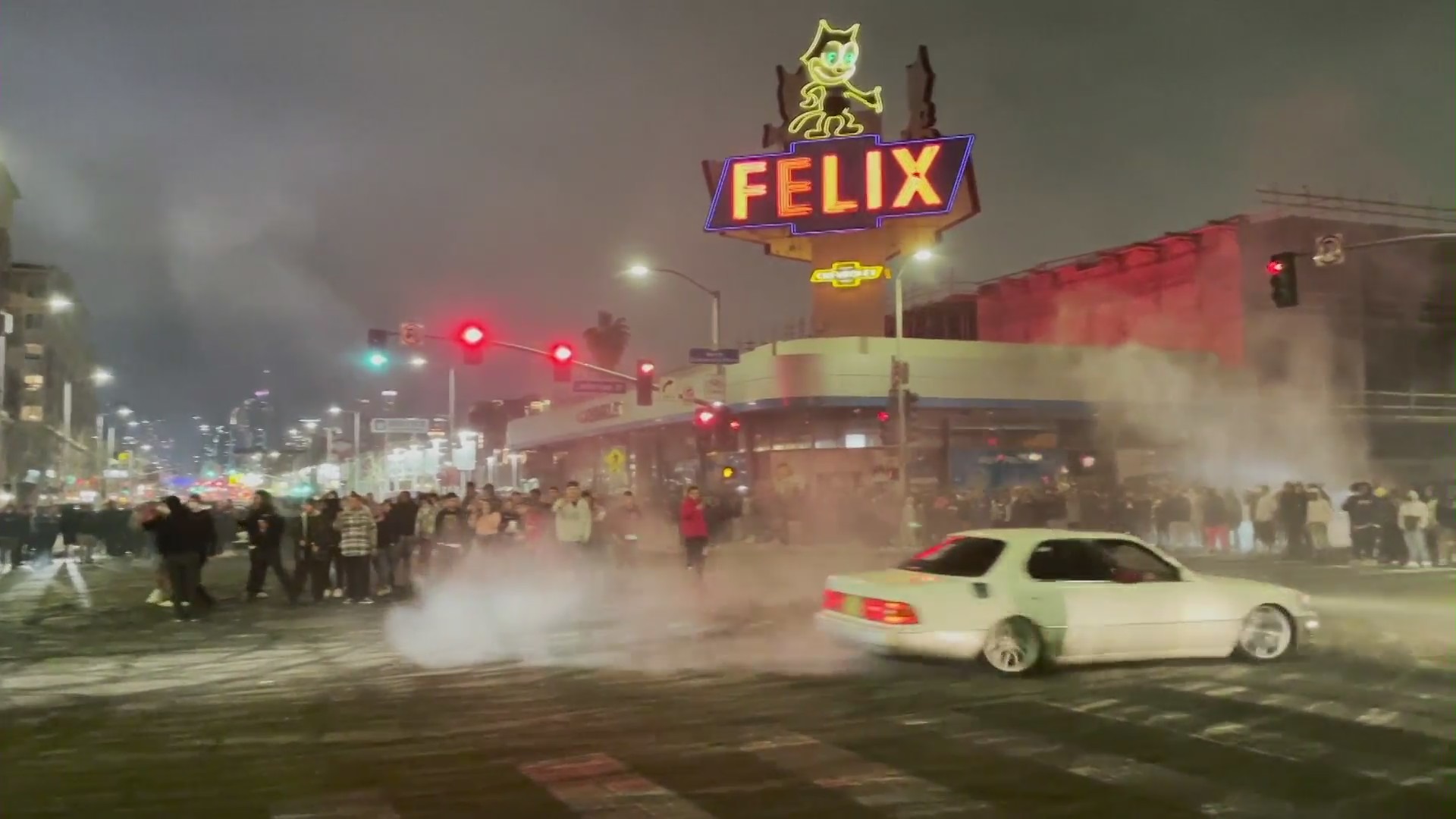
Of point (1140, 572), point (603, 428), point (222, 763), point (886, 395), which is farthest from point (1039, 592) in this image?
point (603, 428)

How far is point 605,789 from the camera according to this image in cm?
620

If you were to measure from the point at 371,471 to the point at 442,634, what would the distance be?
67.2 metres

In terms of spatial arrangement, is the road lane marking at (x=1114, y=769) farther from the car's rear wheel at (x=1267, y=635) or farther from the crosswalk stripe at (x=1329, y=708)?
the car's rear wheel at (x=1267, y=635)

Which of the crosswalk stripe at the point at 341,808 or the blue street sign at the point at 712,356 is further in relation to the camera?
the blue street sign at the point at 712,356

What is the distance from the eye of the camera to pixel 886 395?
33969 millimetres

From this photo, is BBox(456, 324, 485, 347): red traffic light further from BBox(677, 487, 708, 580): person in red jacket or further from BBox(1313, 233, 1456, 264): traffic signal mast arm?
BBox(1313, 233, 1456, 264): traffic signal mast arm

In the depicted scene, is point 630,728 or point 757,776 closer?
point 757,776

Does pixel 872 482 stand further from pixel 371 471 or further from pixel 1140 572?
pixel 371 471

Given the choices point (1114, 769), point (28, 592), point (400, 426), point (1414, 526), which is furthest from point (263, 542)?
point (400, 426)

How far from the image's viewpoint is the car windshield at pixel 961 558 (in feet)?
31.8

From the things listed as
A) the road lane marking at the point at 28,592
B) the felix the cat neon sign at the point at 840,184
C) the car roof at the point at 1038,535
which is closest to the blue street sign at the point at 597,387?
the road lane marking at the point at 28,592

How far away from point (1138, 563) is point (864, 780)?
467 centimetres

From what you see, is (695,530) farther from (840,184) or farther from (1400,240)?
(840,184)

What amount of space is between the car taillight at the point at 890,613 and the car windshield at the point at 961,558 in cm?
61
